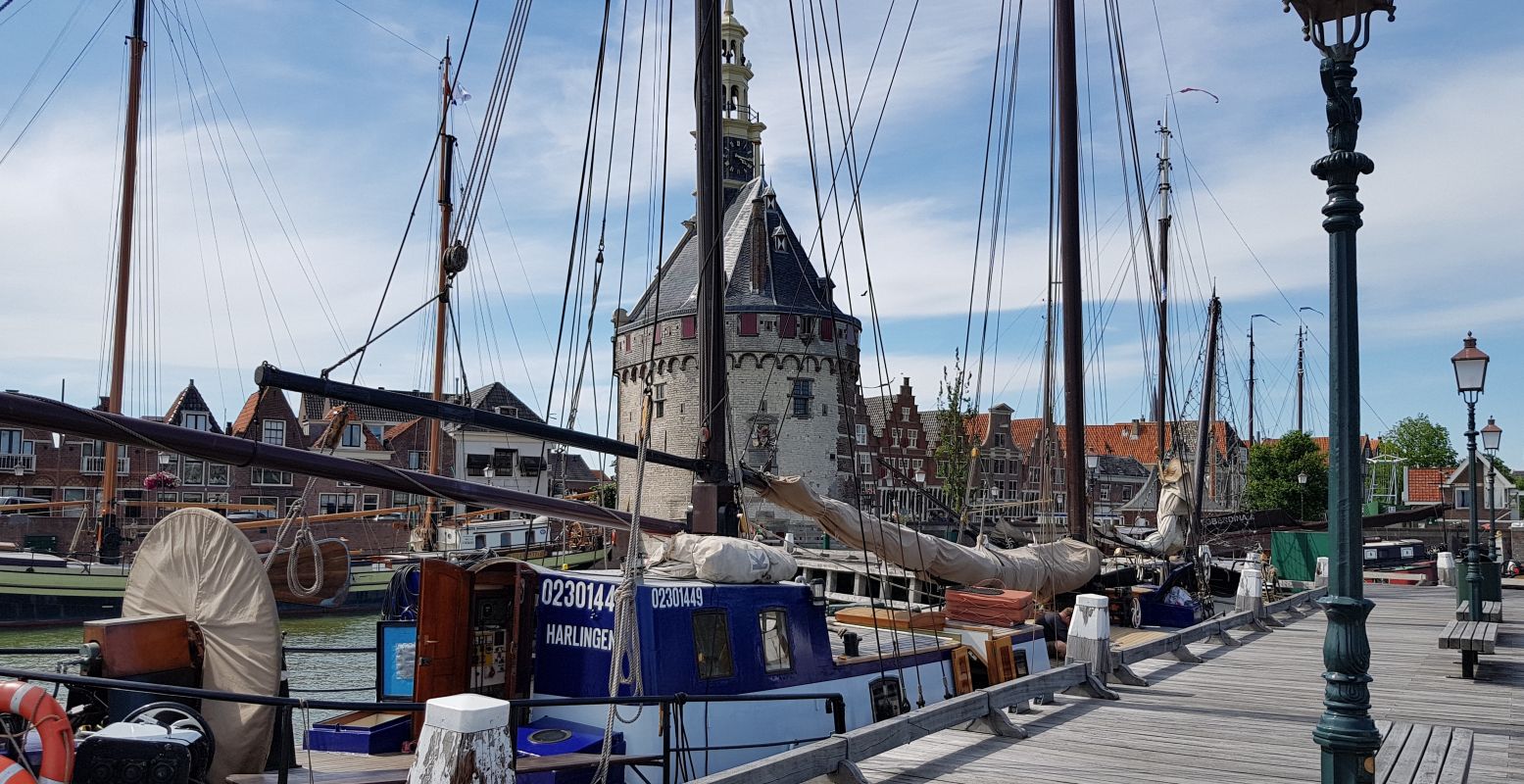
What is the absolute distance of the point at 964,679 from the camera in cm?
1205

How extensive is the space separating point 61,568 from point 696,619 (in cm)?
3174

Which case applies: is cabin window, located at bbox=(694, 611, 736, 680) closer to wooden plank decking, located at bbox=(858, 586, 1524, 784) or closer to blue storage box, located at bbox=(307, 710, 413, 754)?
wooden plank decking, located at bbox=(858, 586, 1524, 784)

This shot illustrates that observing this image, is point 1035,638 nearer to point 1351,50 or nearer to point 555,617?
point 555,617

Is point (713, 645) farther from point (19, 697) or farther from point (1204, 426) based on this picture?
point (1204, 426)

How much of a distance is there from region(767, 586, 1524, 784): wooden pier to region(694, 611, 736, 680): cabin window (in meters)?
1.41

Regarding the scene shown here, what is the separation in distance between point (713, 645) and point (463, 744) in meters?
4.26

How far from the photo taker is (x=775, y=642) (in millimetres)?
9492

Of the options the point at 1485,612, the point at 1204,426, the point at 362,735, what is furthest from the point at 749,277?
the point at 362,735

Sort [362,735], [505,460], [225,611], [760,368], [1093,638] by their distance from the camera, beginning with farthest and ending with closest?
[505,460]
[760,368]
[1093,638]
[362,735]
[225,611]

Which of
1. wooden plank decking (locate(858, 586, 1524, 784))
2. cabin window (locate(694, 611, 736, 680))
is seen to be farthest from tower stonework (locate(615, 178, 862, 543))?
cabin window (locate(694, 611, 736, 680))

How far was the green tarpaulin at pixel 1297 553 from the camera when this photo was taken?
118ft

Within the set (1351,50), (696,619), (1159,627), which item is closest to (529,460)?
(1159,627)

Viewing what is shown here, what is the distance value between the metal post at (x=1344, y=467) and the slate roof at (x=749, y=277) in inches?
1786

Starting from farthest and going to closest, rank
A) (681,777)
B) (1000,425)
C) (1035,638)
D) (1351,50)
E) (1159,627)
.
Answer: (1000,425)
(1159,627)
(1035,638)
(681,777)
(1351,50)
